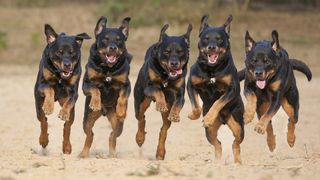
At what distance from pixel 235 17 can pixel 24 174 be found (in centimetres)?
2052

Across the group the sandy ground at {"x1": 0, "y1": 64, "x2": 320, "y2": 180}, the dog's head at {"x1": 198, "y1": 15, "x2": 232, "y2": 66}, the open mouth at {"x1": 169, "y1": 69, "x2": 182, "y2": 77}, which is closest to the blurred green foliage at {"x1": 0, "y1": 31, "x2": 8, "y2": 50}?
the sandy ground at {"x1": 0, "y1": 64, "x2": 320, "y2": 180}

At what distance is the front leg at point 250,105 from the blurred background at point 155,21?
43.9 feet

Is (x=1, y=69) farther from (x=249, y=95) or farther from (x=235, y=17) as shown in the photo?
(x=249, y=95)

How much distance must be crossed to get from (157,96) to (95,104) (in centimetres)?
78

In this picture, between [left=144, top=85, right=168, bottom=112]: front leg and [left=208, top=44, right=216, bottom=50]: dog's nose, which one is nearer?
[left=208, top=44, right=216, bottom=50]: dog's nose

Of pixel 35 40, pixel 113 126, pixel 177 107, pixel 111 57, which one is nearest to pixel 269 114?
pixel 177 107

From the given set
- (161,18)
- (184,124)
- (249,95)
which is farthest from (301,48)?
(249,95)

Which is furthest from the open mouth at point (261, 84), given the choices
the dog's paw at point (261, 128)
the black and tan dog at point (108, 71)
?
the black and tan dog at point (108, 71)

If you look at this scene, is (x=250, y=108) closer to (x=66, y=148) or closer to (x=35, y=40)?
(x=66, y=148)

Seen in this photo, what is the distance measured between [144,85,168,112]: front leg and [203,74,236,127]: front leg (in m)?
0.56

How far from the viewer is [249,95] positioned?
11516 millimetres

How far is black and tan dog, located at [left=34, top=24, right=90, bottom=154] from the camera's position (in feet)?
38.2

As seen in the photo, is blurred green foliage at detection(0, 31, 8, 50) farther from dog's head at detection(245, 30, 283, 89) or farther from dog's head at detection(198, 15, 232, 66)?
dog's head at detection(245, 30, 283, 89)

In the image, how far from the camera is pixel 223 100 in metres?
11.5
